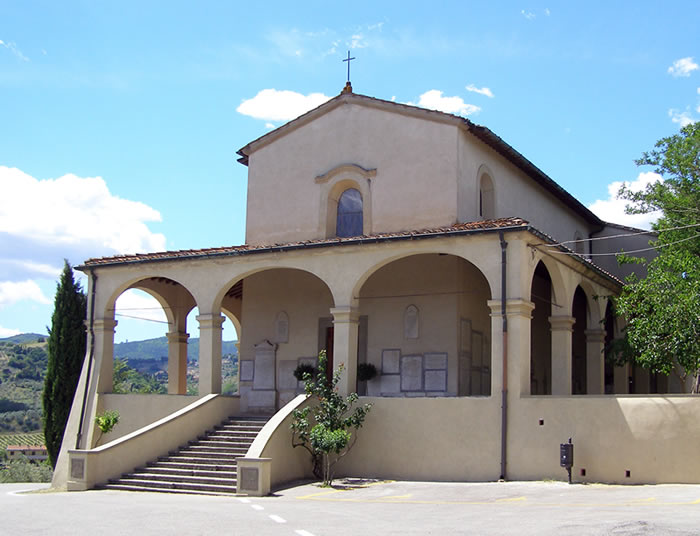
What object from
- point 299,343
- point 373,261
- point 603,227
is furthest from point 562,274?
point 603,227

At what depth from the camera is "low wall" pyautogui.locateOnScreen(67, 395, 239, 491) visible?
58.4 ft

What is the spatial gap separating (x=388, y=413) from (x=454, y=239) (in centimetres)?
405

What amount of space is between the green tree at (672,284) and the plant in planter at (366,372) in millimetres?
6138

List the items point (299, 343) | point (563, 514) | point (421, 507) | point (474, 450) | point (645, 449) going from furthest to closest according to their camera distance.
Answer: point (299, 343) → point (474, 450) → point (645, 449) → point (421, 507) → point (563, 514)

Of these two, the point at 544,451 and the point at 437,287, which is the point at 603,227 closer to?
the point at 437,287

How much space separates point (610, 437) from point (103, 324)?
13566 mm

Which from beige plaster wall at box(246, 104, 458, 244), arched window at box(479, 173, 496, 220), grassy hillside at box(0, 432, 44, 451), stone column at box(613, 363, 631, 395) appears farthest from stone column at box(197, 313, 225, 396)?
grassy hillside at box(0, 432, 44, 451)

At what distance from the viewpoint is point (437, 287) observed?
2133 centimetres

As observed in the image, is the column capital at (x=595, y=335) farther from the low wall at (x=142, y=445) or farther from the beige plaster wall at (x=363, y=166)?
the low wall at (x=142, y=445)

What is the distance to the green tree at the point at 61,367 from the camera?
30.2m

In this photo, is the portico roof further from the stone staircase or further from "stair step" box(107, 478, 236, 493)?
"stair step" box(107, 478, 236, 493)

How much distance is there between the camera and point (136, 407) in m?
22.5

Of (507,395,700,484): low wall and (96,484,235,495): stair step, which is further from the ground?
(507,395,700,484): low wall

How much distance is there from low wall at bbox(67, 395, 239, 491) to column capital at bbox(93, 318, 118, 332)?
3.98m
